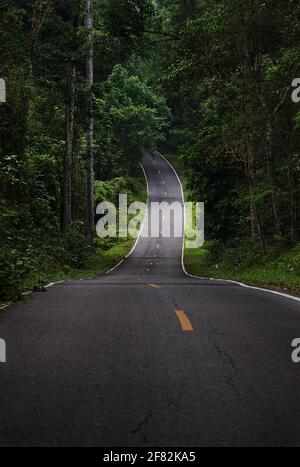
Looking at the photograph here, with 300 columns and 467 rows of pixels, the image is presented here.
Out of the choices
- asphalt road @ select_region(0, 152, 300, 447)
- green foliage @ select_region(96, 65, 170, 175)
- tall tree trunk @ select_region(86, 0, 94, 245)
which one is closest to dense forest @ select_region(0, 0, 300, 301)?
tall tree trunk @ select_region(86, 0, 94, 245)

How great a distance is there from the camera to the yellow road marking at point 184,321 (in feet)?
26.3

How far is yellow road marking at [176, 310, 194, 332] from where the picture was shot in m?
8.01

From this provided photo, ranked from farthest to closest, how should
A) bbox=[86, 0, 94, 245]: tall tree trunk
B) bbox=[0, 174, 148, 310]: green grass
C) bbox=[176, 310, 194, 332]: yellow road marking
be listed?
1. bbox=[86, 0, 94, 245]: tall tree trunk
2. bbox=[0, 174, 148, 310]: green grass
3. bbox=[176, 310, 194, 332]: yellow road marking

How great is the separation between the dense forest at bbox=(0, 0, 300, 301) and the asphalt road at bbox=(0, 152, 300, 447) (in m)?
4.03

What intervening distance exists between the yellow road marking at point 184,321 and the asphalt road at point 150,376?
0.11 ft

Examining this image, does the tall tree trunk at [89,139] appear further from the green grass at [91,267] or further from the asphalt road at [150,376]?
the asphalt road at [150,376]

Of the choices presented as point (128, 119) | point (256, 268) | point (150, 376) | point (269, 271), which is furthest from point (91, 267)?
point (128, 119)

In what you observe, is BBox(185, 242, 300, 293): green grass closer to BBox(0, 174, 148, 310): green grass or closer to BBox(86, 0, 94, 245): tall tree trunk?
BBox(0, 174, 148, 310): green grass

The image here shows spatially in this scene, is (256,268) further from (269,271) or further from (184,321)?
(184,321)

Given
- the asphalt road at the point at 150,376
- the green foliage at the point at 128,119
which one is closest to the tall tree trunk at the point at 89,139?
the asphalt road at the point at 150,376

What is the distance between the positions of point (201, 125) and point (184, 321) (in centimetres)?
2387

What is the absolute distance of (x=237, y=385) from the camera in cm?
518

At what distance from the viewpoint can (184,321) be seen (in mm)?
8617
